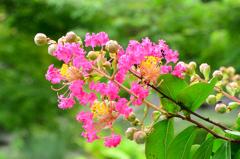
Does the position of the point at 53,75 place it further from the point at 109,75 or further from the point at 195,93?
the point at 195,93

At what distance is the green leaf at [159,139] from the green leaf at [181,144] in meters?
0.02

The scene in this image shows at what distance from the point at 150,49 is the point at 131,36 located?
9.01 ft

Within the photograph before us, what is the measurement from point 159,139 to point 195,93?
11cm

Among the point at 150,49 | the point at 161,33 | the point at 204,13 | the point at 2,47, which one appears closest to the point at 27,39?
the point at 2,47

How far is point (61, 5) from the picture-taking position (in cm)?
263

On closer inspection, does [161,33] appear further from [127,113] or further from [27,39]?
[127,113]

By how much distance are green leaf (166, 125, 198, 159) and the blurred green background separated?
2.22m

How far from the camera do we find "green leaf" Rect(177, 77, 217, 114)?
1.51 feet

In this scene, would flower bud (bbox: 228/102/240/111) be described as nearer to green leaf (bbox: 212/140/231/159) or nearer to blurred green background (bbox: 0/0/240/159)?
green leaf (bbox: 212/140/231/159)

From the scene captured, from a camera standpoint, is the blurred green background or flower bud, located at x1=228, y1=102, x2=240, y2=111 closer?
flower bud, located at x1=228, y1=102, x2=240, y2=111

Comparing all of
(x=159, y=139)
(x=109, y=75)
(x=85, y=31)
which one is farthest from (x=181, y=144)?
(x=85, y=31)

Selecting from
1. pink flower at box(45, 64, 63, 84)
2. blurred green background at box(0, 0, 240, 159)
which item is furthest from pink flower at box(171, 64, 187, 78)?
blurred green background at box(0, 0, 240, 159)

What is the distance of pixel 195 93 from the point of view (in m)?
0.47

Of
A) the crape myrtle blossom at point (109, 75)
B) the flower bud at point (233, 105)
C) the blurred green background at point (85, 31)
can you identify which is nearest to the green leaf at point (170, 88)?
the crape myrtle blossom at point (109, 75)
